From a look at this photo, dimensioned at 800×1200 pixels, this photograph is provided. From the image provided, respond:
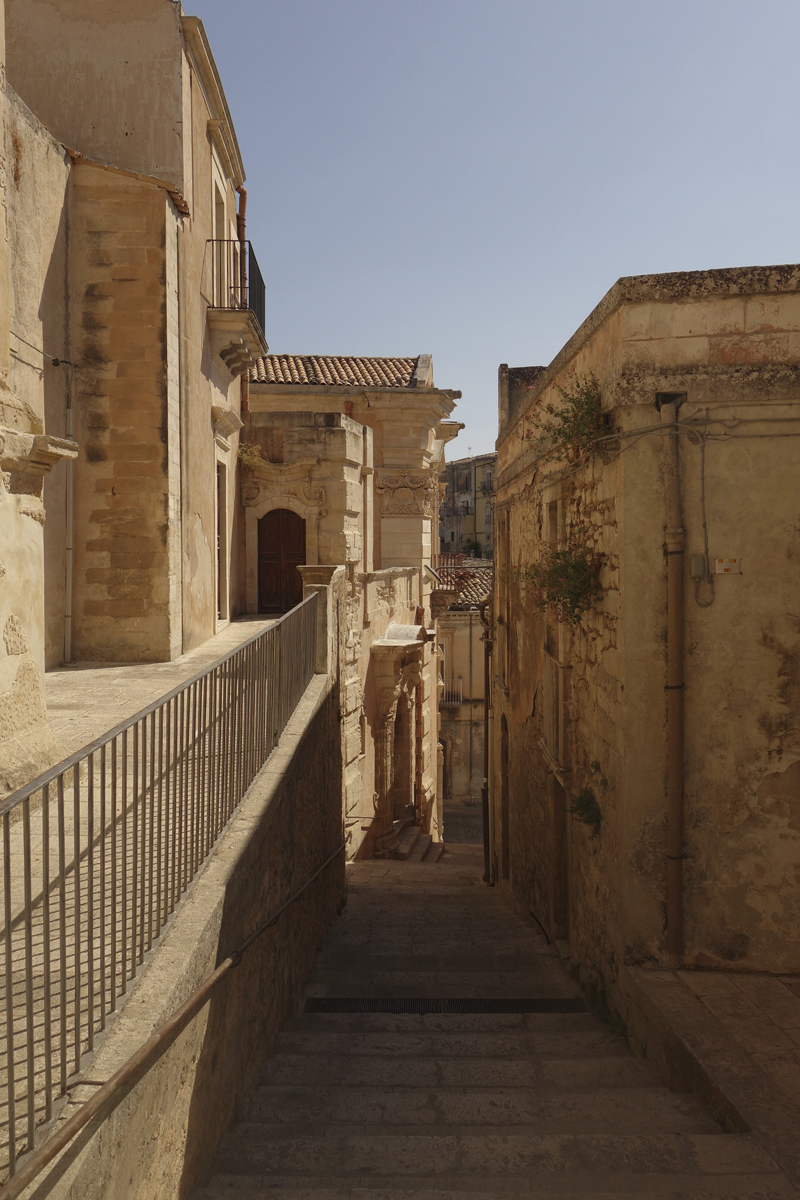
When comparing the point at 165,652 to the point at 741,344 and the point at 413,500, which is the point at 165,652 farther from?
the point at 413,500

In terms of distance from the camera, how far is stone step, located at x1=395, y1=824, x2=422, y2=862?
1641 centimetres

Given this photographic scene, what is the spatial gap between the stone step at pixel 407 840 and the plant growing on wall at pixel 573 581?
10535mm

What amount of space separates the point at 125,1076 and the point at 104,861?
715 millimetres

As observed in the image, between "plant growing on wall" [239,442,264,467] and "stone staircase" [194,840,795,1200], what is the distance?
9923mm

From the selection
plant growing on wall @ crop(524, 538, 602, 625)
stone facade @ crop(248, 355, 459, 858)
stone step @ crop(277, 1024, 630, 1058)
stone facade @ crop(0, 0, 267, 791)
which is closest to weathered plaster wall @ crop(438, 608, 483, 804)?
stone facade @ crop(248, 355, 459, 858)

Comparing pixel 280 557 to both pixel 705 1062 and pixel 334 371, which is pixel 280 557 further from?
pixel 705 1062

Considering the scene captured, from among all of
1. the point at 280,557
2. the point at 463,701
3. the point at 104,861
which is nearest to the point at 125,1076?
the point at 104,861

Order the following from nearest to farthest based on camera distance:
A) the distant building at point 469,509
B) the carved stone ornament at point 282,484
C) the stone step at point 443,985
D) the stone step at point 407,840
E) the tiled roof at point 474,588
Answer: the stone step at point 443,985 < the carved stone ornament at point 282,484 < the stone step at point 407,840 < the tiled roof at point 474,588 < the distant building at point 469,509

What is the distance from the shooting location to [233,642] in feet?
40.3

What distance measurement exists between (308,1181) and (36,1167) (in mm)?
1734

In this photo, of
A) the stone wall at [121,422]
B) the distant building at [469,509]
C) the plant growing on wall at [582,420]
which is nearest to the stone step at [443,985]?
the plant growing on wall at [582,420]

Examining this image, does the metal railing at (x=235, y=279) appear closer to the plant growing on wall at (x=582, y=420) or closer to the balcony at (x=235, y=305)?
the balcony at (x=235, y=305)

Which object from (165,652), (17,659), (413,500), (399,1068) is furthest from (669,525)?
(413,500)

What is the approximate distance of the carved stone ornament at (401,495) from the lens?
21.0m
